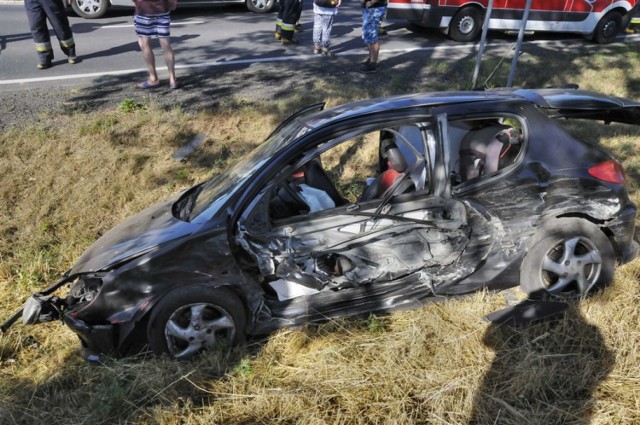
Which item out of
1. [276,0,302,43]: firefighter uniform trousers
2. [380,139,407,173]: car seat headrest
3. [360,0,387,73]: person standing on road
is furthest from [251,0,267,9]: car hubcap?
[380,139,407,173]: car seat headrest

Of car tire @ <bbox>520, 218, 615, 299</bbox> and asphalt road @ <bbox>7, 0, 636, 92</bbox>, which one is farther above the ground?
asphalt road @ <bbox>7, 0, 636, 92</bbox>

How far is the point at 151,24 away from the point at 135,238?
15.0 ft

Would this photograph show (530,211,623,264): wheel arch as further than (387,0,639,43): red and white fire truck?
No

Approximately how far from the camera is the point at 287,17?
920 cm

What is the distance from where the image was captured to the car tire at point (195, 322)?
9.60ft

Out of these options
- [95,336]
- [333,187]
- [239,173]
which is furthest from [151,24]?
[95,336]

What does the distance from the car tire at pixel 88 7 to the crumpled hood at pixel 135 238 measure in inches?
351

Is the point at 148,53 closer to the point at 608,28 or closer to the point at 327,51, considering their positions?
the point at 327,51

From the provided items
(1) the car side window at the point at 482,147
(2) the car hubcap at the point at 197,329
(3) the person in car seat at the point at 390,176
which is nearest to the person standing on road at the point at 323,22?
(3) the person in car seat at the point at 390,176

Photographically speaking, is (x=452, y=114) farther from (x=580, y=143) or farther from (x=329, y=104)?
(x=329, y=104)

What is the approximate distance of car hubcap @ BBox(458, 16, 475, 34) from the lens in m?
10.0

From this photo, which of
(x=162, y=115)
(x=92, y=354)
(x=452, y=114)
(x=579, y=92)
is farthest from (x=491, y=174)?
(x=162, y=115)

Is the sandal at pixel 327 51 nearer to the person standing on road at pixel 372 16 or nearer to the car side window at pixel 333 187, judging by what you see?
the person standing on road at pixel 372 16

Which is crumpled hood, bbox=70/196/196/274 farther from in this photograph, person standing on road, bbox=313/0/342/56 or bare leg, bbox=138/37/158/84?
person standing on road, bbox=313/0/342/56
